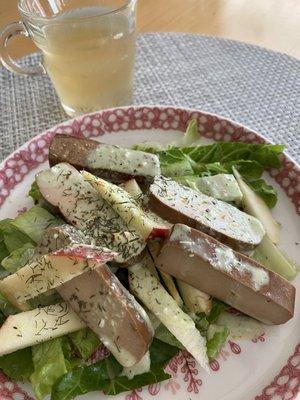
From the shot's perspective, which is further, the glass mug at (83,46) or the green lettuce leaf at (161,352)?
the glass mug at (83,46)

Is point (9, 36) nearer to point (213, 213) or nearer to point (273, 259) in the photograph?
point (213, 213)

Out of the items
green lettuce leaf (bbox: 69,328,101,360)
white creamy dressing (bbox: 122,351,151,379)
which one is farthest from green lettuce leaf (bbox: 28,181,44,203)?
white creamy dressing (bbox: 122,351,151,379)

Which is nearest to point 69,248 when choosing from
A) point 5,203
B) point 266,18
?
point 5,203

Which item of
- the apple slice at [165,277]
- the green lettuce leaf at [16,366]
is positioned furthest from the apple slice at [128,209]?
the green lettuce leaf at [16,366]

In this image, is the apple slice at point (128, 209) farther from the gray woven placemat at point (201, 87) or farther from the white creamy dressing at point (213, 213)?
the gray woven placemat at point (201, 87)

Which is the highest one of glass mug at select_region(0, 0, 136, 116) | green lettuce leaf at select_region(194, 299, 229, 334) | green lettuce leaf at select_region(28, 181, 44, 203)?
glass mug at select_region(0, 0, 136, 116)

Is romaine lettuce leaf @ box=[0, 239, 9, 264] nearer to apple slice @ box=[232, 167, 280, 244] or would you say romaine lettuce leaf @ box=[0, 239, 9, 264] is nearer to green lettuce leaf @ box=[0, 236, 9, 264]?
green lettuce leaf @ box=[0, 236, 9, 264]

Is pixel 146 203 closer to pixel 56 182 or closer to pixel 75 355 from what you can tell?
pixel 56 182

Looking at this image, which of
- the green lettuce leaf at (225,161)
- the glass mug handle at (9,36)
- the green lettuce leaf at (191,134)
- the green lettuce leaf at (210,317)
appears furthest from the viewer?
the glass mug handle at (9,36)

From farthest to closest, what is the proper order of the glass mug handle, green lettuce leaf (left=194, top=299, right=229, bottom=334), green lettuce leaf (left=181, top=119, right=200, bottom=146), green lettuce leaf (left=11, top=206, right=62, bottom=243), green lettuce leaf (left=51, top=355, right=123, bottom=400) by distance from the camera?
the glass mug handle < green lettuce leaf (left=181, top=119, right=200, bottom=146) < green lettuce leaf (left=11, top=206, right=62, bottom=243) < green lettuce leaf (left=194, top=299, right=229, bottom=334) < green lettuce leaf (left=51, top=355, right=123, bottom=400)
